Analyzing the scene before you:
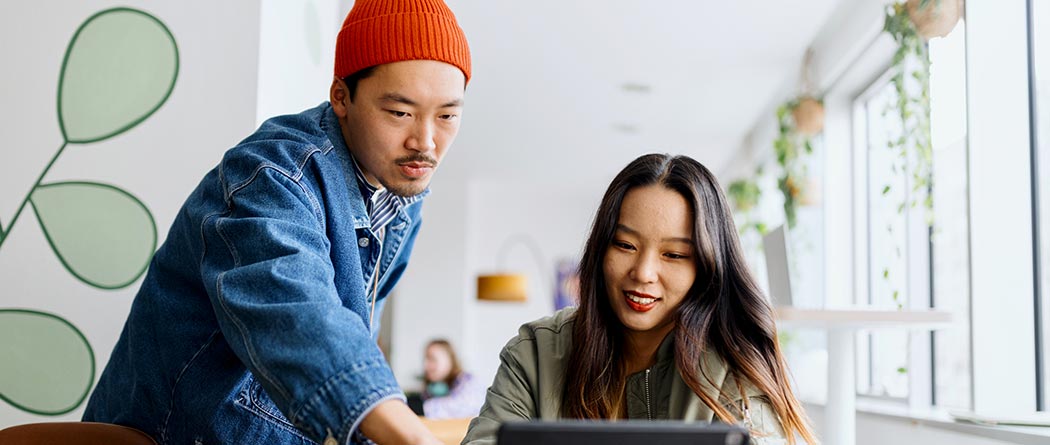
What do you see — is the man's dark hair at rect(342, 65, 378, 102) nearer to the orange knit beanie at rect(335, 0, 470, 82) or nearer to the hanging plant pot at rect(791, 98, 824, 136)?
the orange knit beanie at rect(335, 0, 470, 82)

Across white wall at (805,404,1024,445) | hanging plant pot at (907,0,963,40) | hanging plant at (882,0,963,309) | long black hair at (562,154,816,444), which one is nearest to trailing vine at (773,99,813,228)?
hanging plant at (882,0,963,309)

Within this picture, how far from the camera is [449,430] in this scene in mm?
2576

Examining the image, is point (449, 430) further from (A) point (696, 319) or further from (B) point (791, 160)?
(B) point (791, 160)

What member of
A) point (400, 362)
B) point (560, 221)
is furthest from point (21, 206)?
point (560, 221)

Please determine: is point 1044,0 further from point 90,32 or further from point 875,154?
point 90,32

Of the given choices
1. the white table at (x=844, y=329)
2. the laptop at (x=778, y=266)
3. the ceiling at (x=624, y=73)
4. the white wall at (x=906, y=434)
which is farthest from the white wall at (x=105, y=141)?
the ceiling at (x=624, y=73)

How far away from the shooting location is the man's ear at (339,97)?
5.45 ft

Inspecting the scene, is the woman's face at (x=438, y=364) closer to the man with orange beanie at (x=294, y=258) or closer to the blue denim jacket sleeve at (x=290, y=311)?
the man with orange beanie at (x=294, y=258)

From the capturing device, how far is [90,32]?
2531 millimetres

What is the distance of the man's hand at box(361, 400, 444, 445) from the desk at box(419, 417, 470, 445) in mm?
1202

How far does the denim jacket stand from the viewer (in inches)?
44.4

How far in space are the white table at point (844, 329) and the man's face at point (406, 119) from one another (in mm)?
1351

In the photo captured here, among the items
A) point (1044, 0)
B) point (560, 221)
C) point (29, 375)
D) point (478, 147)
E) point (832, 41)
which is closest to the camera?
point (29, 375)

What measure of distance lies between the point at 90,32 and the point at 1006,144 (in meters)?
2.87
